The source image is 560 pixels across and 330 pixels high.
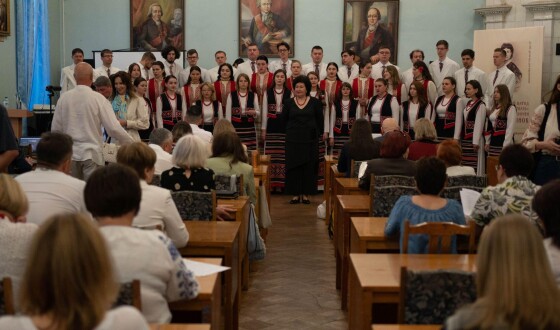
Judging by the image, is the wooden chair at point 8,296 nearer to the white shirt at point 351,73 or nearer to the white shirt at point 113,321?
the white shirt at point 113,321

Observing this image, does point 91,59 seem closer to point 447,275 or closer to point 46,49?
point 46,49

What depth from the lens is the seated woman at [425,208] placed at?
4.20 meters

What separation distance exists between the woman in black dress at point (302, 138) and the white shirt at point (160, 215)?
6.75m

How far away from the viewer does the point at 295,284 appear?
6.34 meters

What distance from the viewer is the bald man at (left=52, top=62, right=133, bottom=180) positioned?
6.51 m

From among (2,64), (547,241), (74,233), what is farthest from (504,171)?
(2,64)

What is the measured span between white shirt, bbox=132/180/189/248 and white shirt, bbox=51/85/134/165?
2.63 m

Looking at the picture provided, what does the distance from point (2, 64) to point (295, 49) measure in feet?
18.6

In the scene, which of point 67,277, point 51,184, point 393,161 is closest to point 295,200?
point 393,161

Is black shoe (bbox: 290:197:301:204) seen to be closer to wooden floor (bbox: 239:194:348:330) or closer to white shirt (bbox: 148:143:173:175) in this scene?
wooden floor (bbox: 239:194:348:330)

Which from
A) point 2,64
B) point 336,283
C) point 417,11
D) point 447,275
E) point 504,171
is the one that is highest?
point 417,11

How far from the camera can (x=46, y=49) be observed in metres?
13.6

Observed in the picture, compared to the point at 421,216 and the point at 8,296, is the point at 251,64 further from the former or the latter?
the point at 8,296

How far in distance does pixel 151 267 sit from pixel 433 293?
1.11 m
